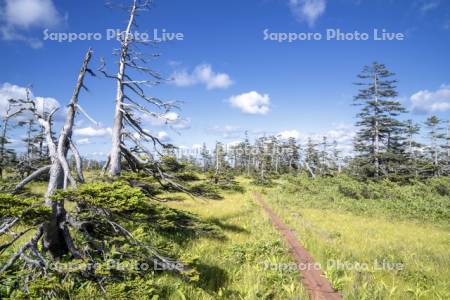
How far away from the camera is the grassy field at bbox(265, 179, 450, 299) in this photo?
265 inches

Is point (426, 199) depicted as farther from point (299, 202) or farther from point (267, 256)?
point (267, 256)

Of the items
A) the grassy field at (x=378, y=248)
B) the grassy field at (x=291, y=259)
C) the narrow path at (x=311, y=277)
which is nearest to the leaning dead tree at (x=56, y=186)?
the grassy field at (x=291, y=259)

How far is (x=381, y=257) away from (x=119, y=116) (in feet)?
33.1

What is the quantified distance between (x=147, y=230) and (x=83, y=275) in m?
5.23

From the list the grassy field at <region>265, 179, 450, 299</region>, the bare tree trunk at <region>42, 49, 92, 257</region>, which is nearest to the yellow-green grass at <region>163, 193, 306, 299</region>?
the grassy field at <region>265, 179, 450, 299</region>

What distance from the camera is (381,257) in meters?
9.43

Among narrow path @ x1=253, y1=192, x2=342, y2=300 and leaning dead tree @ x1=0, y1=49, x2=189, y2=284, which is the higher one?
leaning dead tree @ x1=0, y1=49, x2=189, y2=284

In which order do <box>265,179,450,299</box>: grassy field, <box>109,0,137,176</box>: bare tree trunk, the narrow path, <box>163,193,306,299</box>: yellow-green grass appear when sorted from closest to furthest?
<box>163,193,306,299</box>: yellow-green grass
the narrow path
<box>265,179,450,299</box>: grassy field
<box>109,0,137,176</box>: bare tree trunk

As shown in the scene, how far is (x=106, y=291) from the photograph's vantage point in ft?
13.5

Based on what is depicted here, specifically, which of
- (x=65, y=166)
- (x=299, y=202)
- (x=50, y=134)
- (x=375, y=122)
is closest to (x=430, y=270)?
(x=65, y=166)

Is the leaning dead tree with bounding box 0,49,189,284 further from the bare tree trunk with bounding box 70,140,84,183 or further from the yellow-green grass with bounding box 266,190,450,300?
the yellow-green grass with bounding box 266,190,450,300

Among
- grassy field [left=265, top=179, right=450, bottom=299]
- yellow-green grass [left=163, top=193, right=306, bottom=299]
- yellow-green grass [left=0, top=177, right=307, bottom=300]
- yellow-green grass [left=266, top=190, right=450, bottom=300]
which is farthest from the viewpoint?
grassy field [left=265, top=179, right=450, bottom=299]

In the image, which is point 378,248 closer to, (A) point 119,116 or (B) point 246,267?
(B) point 246,267

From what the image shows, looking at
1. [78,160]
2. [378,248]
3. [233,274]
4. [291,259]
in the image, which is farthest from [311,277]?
[78,160]
